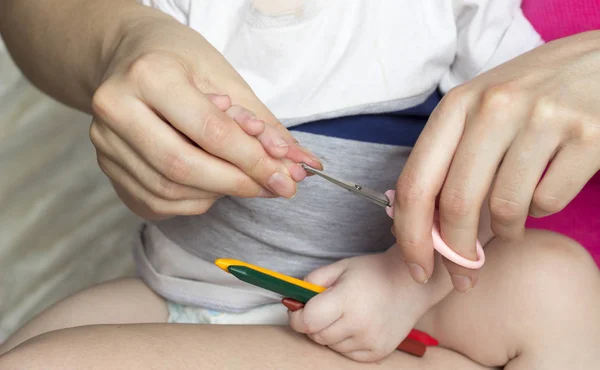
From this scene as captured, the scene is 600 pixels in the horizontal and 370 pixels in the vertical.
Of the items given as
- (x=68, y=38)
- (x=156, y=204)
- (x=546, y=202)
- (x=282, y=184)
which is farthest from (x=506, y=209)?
(x=68, y=38)

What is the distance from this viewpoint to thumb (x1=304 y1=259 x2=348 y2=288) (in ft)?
2.22

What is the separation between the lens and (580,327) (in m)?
0.62

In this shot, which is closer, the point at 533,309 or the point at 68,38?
the point at 533,309

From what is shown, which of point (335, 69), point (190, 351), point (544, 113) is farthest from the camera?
point (335, 69)

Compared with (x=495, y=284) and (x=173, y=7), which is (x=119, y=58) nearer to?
(x=173, y=7)

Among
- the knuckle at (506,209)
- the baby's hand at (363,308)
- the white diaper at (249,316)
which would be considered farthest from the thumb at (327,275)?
the knuckle at (506,209)

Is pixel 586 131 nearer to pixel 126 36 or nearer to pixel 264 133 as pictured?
pixel 264 133

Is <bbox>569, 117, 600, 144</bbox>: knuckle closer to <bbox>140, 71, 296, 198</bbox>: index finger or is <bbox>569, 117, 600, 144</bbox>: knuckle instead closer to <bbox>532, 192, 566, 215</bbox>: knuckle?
<bbox>532, 192, 566, 215</bbox>: knuckle

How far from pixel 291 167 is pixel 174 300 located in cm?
33

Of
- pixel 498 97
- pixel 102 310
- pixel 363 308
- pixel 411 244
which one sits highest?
pixel 498 97

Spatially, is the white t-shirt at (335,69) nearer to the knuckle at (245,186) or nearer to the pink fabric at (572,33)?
the pink fabric at (572,33)

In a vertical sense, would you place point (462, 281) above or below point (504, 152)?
below

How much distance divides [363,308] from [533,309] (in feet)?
0.48

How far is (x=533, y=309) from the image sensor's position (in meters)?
0.63
